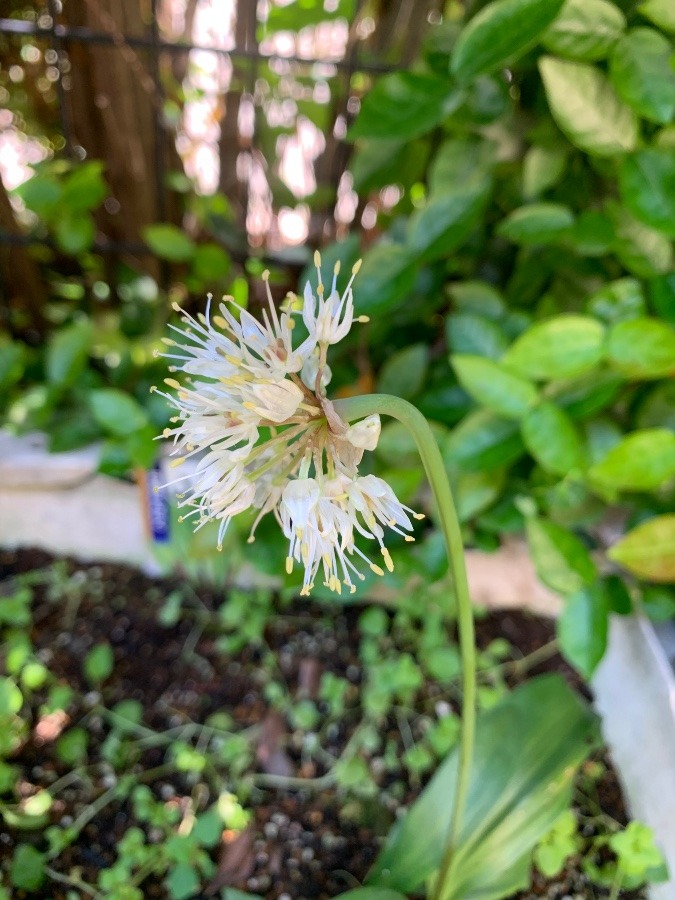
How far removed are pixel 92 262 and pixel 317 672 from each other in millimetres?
682

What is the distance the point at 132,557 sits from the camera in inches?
40.8

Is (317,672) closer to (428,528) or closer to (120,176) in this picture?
(428,528)

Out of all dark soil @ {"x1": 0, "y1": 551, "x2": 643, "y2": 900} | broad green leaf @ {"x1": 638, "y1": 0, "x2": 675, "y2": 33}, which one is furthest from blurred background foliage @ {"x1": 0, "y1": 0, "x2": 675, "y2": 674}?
dark soil @ {"x1": 0, "y1": 551, "x2": 643, "y2": 900}

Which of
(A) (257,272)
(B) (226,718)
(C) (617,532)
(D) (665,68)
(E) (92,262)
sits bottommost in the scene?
(B) (226,718)

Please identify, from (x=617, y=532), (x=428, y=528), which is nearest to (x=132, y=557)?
(x=428, y=528)

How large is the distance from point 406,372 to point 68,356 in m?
0.42

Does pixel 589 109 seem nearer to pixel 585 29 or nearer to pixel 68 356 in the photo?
pixel 585 29

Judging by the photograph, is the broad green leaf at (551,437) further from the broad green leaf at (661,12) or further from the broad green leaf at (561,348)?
the broad green leaf at (661,12)

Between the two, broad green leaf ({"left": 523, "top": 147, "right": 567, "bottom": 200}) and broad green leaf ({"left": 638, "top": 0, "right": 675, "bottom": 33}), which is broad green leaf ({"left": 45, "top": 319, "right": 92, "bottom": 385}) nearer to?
broad green leaf ({"left": 523, "top": 147, "right": 567, "bottom": 200})

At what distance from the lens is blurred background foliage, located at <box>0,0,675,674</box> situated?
0.61 metres

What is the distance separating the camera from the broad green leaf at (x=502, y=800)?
2.04ft

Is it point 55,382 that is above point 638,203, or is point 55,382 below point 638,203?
above

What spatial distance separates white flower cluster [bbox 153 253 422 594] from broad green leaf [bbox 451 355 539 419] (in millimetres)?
269

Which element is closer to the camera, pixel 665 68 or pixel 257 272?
pixel 665 68
